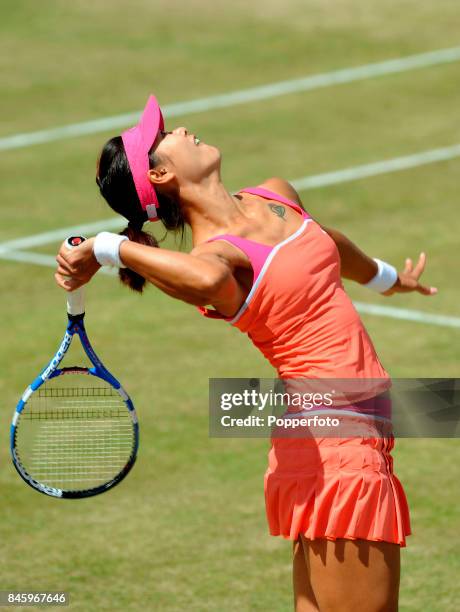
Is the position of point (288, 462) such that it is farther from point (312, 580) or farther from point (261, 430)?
point (261, 430)

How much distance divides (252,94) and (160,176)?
13809 mm

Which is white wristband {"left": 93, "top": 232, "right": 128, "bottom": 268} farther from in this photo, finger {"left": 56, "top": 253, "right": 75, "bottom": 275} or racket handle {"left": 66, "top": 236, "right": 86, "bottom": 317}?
racket handle {"left": 66, "top": 236, "right": 86, "bottom": 317}

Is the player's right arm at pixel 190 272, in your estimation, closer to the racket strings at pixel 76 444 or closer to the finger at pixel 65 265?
the finger at pixel 65 265

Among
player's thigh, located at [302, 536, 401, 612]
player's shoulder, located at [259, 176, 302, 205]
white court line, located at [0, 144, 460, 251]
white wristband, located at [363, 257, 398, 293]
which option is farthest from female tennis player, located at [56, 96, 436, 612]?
white court line, located at [0, 144, 460, 251]

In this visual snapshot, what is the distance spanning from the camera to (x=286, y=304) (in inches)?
211

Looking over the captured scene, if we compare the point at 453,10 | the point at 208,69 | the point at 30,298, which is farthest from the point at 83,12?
the point at 30,298

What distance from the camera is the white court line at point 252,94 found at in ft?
57.7

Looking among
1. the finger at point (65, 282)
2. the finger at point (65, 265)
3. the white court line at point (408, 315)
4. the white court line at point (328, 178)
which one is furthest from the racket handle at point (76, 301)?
the white court line at point (328, 178)

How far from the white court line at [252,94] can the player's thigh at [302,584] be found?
12.3 metres

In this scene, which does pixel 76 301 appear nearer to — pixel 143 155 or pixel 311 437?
pixel 143 155

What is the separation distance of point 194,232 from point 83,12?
18.4 m

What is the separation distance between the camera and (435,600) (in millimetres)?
7203

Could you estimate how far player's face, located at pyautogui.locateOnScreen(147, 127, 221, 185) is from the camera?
5535 millimetres

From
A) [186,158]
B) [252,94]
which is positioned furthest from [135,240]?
[252,94]
